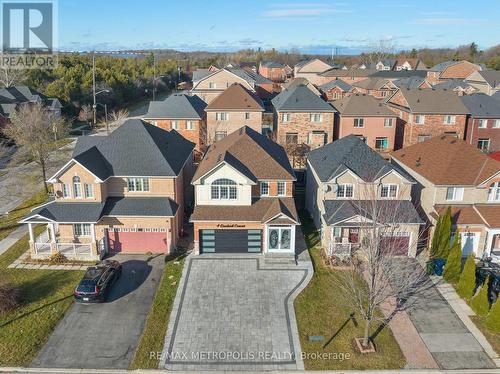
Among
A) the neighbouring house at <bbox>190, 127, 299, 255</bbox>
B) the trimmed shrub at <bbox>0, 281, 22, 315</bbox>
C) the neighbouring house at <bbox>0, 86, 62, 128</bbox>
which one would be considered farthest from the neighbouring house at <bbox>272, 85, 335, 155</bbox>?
the neighbouring house at <bbox>0, 86, 62, 128</bbox>

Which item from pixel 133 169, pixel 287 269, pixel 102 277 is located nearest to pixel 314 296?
pixel 287 269

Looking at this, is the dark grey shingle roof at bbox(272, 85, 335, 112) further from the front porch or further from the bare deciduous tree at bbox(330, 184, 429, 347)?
the front porch

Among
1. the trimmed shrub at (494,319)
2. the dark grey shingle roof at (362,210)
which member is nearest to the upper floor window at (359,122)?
the dark grey shingle roof at (362,210)

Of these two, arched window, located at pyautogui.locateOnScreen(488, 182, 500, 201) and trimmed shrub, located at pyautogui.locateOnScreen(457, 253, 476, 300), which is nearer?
trimmed shrub, located at pyautogui.locateOnScreen(457, 253, 476, 300)

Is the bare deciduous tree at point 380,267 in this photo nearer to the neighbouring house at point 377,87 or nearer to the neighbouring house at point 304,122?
the neighbouring house at point 304,122

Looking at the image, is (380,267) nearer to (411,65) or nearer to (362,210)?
(362,210)
